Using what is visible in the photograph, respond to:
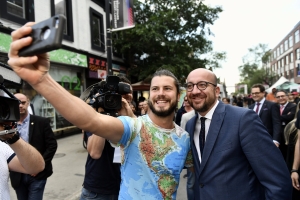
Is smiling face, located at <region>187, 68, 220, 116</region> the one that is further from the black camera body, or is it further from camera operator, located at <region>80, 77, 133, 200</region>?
camera operator, located at <region>80, 77, 133, 200</region>

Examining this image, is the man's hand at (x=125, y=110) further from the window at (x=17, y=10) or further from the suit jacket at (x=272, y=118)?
the window at (x=17, y=10)

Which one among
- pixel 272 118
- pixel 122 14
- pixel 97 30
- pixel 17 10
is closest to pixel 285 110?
pixel 272 118

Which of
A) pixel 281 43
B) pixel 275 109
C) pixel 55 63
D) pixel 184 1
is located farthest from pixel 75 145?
pixel 281 43

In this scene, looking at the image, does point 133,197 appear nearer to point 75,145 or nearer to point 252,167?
point 252,167

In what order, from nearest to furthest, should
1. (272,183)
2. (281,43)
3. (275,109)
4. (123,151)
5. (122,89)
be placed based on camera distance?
(272,183) < (123,151) < (122,89) < (275,109) < (281,43)

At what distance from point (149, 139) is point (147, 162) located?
170 mm

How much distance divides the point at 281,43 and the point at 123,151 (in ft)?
227

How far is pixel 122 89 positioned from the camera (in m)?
1.92

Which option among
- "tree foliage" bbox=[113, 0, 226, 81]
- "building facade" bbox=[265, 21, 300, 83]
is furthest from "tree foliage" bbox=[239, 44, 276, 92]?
"tree foliage" bbox=[113, 0, 226, 81]

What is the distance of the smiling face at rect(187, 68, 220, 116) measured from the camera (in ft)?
6.17

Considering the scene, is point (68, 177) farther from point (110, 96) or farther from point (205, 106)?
point (205, 106)

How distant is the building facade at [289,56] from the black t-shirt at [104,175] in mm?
45503

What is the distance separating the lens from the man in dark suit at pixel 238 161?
1577 millimetres

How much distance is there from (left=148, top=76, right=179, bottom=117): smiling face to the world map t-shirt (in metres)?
0.17
